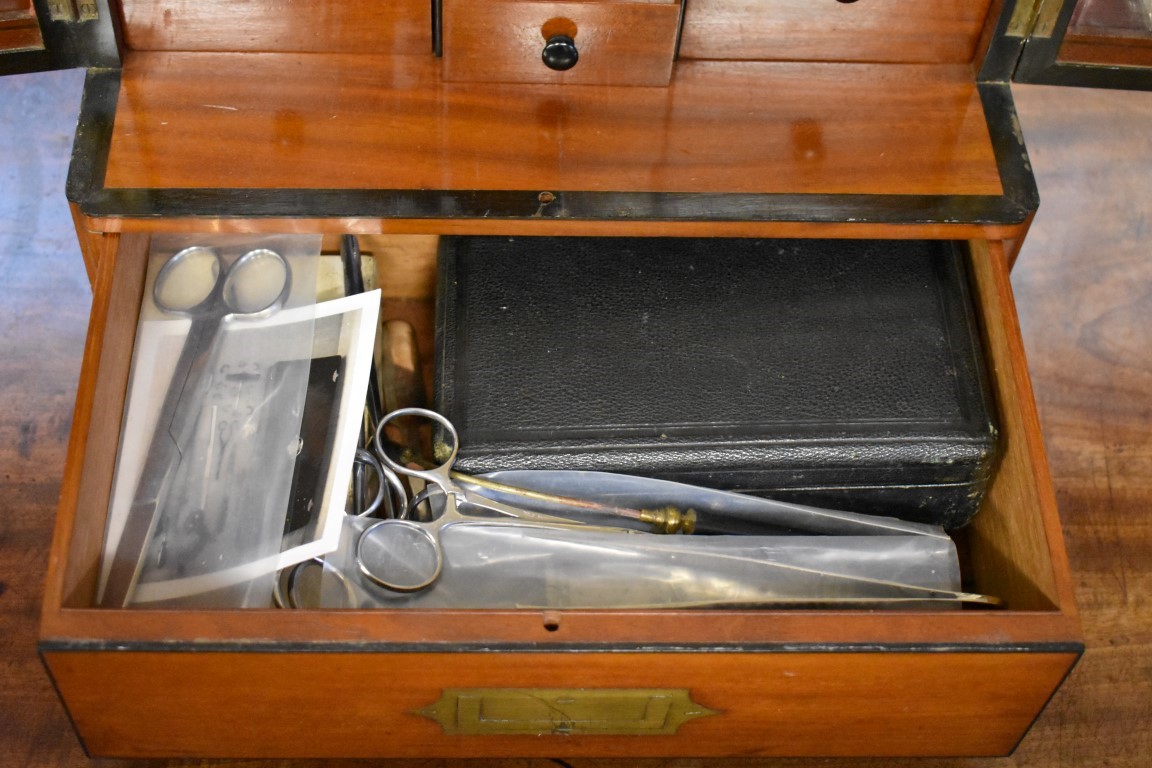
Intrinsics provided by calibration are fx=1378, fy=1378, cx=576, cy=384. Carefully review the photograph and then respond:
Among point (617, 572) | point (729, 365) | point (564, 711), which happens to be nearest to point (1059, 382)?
point (729, 365)

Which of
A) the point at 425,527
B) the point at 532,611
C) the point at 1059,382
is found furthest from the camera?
the point at 1059,382

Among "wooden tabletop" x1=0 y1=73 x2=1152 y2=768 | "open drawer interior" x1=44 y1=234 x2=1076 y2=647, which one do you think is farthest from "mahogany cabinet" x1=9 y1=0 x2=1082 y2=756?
"wooden tabletop" x1=0 y1=73 x2=1152 y2=768

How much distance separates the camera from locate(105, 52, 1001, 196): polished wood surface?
38.3 inches

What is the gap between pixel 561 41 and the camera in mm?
982

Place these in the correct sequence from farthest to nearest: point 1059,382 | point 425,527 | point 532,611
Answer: point 1059,382
point 425,527
point 532,611

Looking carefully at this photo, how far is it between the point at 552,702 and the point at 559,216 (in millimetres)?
330

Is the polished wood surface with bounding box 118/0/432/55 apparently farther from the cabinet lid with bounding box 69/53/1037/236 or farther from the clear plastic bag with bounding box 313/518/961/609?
the clear plastic bag with bounding box 313/518/961/609

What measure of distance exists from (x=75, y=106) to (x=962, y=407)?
2.88 ft

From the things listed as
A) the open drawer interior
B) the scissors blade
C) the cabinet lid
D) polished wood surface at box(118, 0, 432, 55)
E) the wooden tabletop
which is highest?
polished wood surface at box(118, 0, 432, 55)

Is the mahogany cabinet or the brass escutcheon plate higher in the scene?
the mahogany cabinet

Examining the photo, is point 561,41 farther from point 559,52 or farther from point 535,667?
point 535,667

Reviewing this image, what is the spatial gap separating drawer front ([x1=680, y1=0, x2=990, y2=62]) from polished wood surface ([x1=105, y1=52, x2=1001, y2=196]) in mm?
17

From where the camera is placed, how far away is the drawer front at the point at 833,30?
102cm

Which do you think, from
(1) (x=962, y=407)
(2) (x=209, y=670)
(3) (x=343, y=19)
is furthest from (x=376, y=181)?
(1) (x=962, y=407)
